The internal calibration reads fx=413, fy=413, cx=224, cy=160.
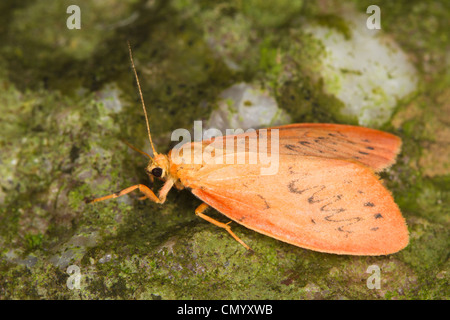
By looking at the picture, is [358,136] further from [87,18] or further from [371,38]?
[87,18]

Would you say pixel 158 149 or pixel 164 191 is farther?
pixel 158 149

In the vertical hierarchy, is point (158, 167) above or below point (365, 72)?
below

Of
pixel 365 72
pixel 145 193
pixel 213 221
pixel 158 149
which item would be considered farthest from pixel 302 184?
pixel 365 72

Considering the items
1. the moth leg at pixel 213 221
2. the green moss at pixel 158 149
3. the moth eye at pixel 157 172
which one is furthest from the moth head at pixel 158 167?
the moth leg at pixel 213 221

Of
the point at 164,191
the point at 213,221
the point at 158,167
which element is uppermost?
the point at 158,167

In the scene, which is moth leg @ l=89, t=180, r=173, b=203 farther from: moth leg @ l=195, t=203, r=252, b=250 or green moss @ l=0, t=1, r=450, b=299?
moth leg @ l=195, t=203, r=252, b=250

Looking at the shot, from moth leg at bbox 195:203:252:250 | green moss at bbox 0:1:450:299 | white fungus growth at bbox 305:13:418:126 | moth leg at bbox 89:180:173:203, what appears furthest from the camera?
white fungus growth at bbox 305:13:418:126

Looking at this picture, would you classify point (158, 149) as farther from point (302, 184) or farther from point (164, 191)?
point (302, 184)

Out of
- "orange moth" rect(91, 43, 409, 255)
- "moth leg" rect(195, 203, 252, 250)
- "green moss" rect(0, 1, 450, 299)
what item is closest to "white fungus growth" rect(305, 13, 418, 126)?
"green moss" rect(0, 1, 450, 299)
